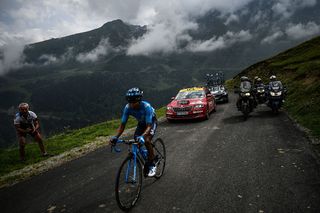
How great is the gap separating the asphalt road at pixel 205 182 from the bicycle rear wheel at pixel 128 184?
0.74ft

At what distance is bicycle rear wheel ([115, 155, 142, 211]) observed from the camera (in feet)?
19.2

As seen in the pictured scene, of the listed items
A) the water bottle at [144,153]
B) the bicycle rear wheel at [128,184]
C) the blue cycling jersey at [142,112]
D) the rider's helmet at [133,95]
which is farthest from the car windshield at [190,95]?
the bicycle rear wheel at [128,184]

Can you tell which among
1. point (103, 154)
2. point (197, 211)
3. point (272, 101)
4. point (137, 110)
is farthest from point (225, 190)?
point (272, 101)

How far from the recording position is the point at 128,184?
6.10m

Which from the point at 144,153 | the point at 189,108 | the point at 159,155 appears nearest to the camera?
the point at 144,153

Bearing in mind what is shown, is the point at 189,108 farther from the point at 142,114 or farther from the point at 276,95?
the point at 142,114

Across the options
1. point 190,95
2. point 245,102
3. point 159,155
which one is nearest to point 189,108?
point 190,95

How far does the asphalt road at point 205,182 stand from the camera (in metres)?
5.98

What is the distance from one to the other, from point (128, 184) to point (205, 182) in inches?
85.2

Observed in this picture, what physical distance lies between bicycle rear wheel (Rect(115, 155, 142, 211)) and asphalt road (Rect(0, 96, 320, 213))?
0.74 feet

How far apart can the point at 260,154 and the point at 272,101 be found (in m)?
9.13

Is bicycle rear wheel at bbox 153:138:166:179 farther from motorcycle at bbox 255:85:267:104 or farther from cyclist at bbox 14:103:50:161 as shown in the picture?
motorcycle at bbox 255:85:267:104

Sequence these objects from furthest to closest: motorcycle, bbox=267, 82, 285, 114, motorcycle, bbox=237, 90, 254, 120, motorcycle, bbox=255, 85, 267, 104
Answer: motorcycle, bbox=255, 85, 267, 104
motorcycle, bbox=267, 82, 285, 114
motorcycle, bbox=237, 90, 254, 120

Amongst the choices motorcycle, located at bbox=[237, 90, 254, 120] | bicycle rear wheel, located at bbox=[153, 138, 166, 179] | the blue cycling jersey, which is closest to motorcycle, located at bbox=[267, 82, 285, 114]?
motorcycle, located at bbox=[237, 90, 254, 120]
